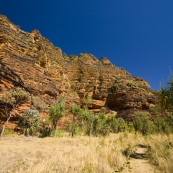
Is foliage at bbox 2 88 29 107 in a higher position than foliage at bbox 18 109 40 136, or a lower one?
higher

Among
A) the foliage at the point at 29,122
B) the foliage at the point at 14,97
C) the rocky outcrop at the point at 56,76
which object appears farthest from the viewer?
the rocky outcrop at the point at 56,76

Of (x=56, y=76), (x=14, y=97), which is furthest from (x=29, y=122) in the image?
(x=56, y=76)

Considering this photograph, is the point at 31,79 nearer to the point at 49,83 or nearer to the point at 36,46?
the point at 49,83

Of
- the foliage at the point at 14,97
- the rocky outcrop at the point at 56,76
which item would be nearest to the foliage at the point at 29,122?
the foliage at the point at 14,97

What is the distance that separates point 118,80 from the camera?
54875 mm

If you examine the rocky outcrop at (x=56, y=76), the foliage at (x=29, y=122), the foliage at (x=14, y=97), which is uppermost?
the rocky outcrop at (x=56, y=76)

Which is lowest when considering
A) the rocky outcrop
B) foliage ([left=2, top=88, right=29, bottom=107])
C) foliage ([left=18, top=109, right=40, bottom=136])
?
foliage ([left=18, top=109, right=40, bottom=136])

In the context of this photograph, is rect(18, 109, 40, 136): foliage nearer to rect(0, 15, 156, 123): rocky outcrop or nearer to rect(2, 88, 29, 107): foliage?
rect(2, 88, 29, 107): foliage

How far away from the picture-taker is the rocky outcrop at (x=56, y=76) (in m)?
25.6

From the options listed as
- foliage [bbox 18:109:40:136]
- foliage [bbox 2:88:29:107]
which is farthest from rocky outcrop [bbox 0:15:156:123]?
foliage [bbox 18:109:40:136]

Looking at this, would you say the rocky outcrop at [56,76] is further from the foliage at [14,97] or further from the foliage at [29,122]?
the foliage at [29,122]

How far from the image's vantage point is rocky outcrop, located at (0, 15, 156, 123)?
25641 millimetres

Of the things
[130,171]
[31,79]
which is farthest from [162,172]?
[31,79]

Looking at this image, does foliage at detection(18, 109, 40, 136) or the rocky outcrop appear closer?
foliage at detection(18, 109, 40, 136)
